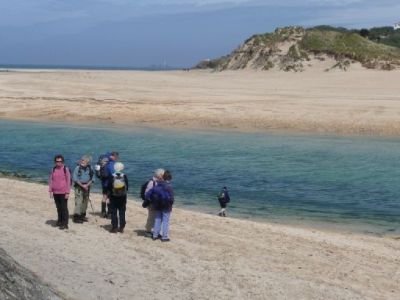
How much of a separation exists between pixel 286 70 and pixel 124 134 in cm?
2467

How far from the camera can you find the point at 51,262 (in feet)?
35.1

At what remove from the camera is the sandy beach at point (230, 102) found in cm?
3431

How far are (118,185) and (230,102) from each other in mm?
27233

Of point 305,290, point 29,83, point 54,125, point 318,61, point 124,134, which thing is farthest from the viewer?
point 318,61

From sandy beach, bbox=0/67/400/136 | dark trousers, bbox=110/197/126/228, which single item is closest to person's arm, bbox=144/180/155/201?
dark trousers, bbox=110/197/126/228

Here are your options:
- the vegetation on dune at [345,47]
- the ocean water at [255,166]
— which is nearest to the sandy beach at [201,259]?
the ocean water at [255,166]

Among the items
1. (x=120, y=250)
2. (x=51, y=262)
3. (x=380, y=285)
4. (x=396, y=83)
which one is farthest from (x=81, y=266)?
(x=396, y=83)

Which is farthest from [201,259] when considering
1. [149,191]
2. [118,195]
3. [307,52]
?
[307,52]

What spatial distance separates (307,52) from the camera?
185ft

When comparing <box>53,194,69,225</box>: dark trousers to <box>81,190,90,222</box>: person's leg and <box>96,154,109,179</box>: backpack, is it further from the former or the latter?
<box>96,154,109,179</box>: backpack

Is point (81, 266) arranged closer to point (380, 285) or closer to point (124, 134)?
point (380, 285)

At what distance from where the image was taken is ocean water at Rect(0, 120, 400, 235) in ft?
57.6

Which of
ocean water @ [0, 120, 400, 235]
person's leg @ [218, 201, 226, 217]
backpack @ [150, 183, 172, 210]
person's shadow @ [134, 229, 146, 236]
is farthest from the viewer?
ocean water @ [0, 120, 400, 235]

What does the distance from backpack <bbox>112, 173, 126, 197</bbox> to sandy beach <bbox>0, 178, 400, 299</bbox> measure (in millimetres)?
816
